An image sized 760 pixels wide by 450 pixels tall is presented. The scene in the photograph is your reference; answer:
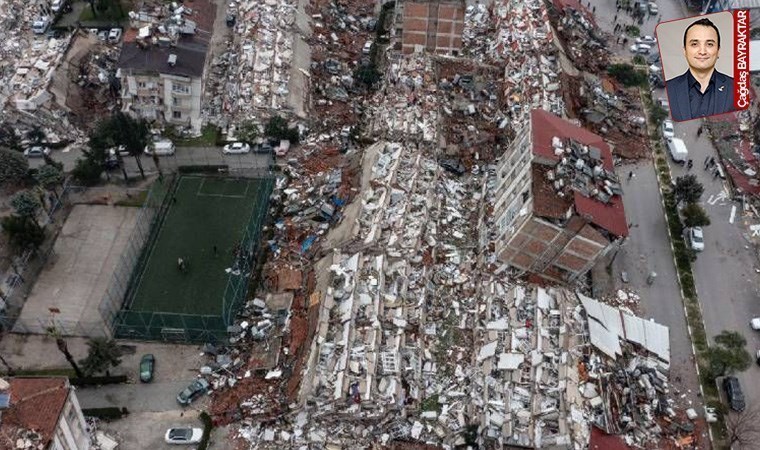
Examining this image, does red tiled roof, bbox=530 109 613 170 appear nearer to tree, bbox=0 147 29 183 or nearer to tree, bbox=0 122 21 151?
tree, bbox=0 147 29 183

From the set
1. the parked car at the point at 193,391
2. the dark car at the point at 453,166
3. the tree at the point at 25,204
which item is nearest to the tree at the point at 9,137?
the tree at the point at 25,204

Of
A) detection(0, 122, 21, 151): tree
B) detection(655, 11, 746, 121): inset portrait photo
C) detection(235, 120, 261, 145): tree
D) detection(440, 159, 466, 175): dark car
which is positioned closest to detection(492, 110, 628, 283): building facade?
detection(440, 159, 466, 175): dark car

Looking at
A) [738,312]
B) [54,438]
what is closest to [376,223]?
[54,438]

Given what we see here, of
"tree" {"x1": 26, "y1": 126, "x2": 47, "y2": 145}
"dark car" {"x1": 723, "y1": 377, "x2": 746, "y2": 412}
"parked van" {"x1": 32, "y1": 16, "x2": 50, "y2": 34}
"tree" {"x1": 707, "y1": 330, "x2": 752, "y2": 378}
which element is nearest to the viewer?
"tree" {"x1": 707, "y1": 330, "x2": 752, "y2": 378}

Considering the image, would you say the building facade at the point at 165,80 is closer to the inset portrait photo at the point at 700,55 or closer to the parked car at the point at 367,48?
the parked car at the point at 367,48

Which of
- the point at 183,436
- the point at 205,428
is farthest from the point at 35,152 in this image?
the point at 205,428

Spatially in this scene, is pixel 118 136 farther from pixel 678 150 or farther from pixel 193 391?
pixel 678 150
